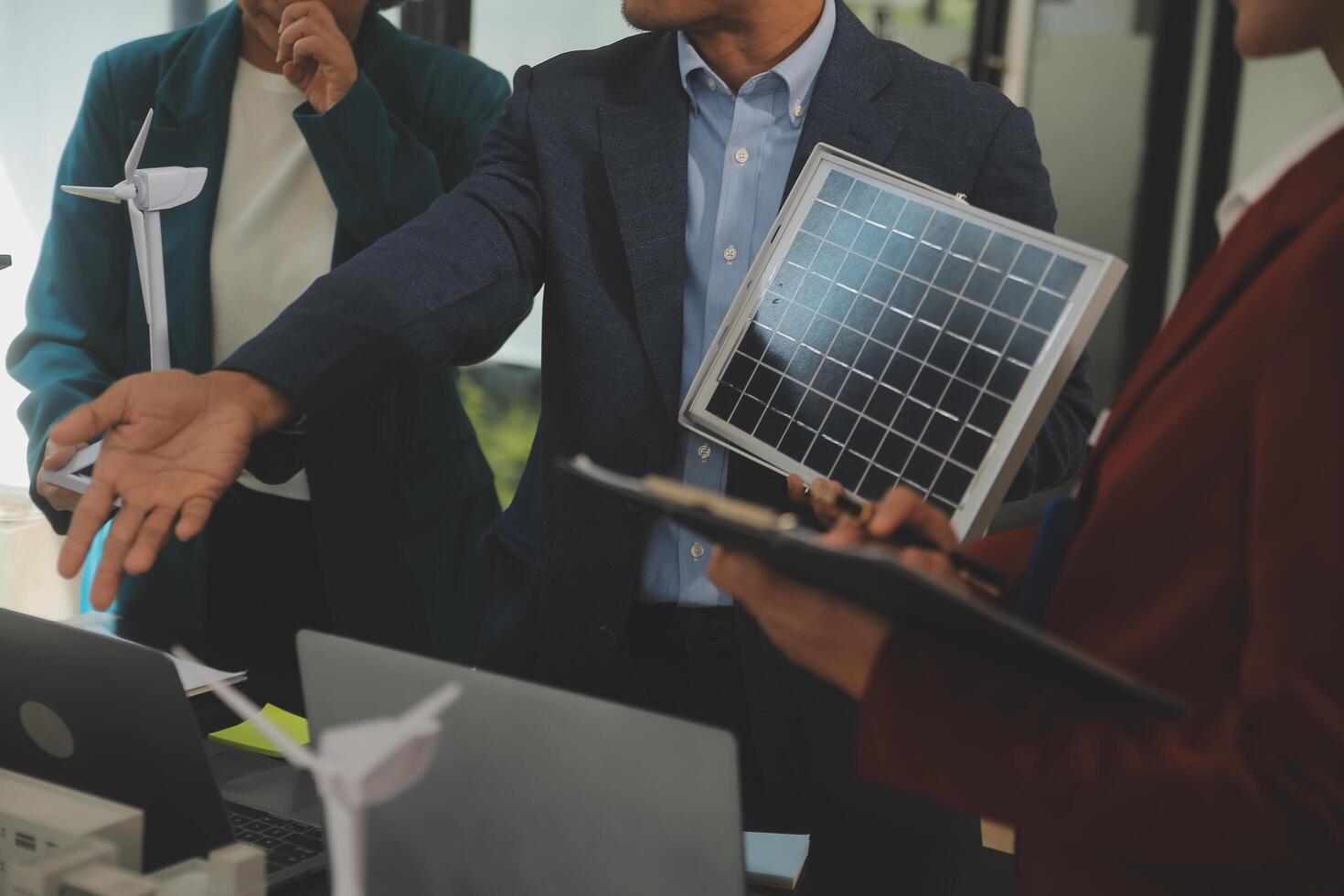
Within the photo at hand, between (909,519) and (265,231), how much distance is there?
1.41 meters

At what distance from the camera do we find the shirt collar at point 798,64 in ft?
5.09

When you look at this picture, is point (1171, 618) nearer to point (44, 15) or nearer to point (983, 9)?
point (44, 15)

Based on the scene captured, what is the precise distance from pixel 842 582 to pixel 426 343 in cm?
77

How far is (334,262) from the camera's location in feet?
6.65

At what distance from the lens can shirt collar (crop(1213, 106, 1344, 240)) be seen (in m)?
0.81

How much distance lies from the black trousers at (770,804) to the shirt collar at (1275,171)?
24.1 inches

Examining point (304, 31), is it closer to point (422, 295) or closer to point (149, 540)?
point (422, 295)

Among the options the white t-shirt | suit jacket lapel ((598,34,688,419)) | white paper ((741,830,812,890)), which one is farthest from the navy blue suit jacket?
the white t-shirt

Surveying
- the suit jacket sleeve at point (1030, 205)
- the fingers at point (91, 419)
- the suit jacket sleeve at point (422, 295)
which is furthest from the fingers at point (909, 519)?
the fingers at point (91, 419)

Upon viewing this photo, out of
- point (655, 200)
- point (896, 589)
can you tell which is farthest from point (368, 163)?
point (896, 589)

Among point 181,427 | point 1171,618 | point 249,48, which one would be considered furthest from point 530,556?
point 249,48

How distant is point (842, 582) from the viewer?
0.76m

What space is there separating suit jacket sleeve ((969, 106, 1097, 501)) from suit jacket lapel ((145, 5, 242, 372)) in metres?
1.23

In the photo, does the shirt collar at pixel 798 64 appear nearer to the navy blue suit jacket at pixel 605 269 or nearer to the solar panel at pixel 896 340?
the navy blue suit jacket at pixel 605 269
